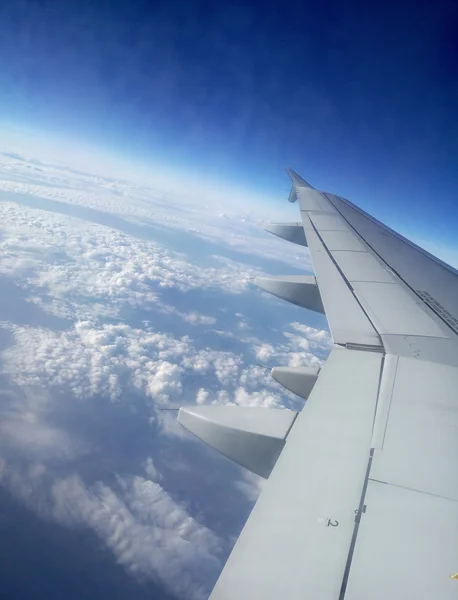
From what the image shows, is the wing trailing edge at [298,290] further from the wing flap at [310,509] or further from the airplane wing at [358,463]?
the wing flap at [310,509]

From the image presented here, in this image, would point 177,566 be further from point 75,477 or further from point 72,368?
point 72,368

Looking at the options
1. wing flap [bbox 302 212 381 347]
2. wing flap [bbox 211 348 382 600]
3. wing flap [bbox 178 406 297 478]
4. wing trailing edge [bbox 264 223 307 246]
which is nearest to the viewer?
wing flap [bbox 211 348 382 600]

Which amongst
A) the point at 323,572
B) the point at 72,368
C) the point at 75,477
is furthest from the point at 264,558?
the point at 72,368

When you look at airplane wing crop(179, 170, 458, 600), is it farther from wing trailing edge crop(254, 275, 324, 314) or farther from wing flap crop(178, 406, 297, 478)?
wing trailing edge crop(254, 275, 324, 314)

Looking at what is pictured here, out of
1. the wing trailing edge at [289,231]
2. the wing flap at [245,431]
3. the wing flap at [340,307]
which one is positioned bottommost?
the wing flap at [245,431]

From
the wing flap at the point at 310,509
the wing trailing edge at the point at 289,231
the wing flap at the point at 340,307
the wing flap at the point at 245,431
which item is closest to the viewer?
the wing flap at the point at 310,509

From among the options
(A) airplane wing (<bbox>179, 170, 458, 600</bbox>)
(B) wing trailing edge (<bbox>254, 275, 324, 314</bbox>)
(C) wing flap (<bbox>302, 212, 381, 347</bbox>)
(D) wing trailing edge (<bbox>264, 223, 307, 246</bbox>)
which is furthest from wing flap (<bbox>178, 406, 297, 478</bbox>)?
(D) wing trailing edge (<bbox>264, 223, 307, 246</bbox>)

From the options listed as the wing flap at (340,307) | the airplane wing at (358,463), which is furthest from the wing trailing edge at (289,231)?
the airplane wing at (358,463)

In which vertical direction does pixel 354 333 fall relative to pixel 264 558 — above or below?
above
